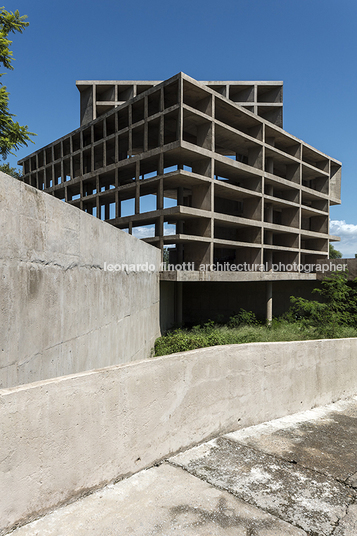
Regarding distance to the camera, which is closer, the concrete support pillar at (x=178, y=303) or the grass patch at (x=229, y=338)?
the grass patch at (x=229, y=338)

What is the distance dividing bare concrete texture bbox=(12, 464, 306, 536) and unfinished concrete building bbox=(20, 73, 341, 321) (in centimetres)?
1297

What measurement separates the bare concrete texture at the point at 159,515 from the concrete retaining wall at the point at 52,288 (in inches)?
56.6

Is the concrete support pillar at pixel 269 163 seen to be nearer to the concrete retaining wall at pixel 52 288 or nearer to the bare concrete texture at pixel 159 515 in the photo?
the concrete retaining wall at pixel 52 288

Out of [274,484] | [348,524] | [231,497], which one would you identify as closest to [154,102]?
[274,484]

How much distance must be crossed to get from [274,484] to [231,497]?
59 centimetres

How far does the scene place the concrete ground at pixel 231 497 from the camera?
2.87 meters

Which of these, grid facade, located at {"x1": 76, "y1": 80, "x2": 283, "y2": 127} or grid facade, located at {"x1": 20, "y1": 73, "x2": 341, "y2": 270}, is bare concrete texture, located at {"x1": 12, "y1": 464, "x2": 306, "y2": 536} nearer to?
grid facade, located at {"x1": 20, "y1": 73, "x2": 341, "y2": 270}

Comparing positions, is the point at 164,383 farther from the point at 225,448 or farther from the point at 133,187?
the point at 133,187

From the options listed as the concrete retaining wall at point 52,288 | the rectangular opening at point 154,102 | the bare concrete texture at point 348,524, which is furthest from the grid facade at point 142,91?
the bare concrete texture at point 348,524

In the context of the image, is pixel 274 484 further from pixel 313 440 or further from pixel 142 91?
pixel 142 91

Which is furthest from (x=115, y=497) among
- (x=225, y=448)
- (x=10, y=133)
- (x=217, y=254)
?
(x=217, y=254)

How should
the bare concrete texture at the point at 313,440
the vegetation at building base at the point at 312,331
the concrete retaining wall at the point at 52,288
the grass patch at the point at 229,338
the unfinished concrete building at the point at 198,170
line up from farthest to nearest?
the unfinished concrete building at the point at 198,170, the grass patch at the point at 229,338, the vegetation at building base at the point at 312,331, the bare concrete texture at the point at 313,440, the concrete retaining wall at the point at 52,288

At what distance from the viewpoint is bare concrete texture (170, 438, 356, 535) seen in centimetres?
317

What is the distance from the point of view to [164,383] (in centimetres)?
398
